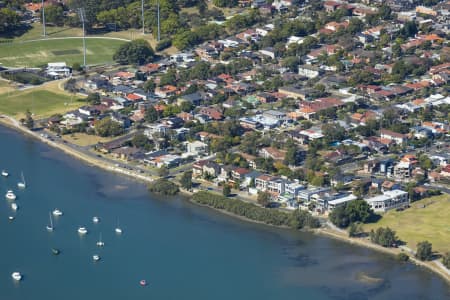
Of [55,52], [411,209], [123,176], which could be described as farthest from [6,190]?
[55,52]

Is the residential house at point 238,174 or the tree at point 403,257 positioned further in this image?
the residential house at point 238,174

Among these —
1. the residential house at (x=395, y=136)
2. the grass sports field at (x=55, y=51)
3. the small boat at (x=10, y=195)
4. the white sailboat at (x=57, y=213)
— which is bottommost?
the small boat at (x=10, y=195)

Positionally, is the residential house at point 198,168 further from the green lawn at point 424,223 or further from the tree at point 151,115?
the green lawn at point 424,223

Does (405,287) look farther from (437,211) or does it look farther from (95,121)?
(95,121)

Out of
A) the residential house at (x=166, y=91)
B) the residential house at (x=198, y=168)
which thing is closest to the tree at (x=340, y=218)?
the residential house at (x=198, y=168)

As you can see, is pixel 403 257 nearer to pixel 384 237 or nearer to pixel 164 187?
pixel 384 237

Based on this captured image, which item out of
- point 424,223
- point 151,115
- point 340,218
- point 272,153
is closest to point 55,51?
point 151,115
